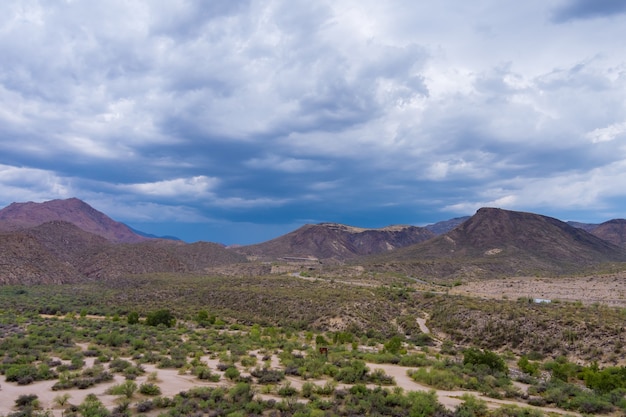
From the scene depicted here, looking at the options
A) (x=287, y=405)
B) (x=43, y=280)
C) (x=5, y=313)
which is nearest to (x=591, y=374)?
(x=287, y=405)

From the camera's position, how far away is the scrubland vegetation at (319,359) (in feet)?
51.8

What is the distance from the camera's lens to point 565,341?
32406mm

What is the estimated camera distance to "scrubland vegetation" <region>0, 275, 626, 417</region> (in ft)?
51.8

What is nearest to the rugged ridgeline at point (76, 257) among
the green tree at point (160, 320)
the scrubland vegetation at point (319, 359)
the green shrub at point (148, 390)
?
the scrubland vegetation at point (319, 359)

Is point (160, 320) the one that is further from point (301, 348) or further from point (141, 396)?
point (141, 396)

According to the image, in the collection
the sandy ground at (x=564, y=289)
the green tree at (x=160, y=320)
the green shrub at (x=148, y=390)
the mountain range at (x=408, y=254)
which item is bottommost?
the green tree at (x=160, y=320)

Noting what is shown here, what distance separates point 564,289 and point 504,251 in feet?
219

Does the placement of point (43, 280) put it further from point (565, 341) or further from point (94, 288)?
point (565, 341)

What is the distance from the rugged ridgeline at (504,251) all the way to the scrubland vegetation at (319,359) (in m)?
52.4

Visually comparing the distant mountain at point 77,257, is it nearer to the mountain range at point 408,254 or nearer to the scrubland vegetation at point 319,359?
the mountain range at point 408,254

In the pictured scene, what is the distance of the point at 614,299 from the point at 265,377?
49047 mm

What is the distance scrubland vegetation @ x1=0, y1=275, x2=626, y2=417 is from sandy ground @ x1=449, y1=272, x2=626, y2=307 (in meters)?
9.41

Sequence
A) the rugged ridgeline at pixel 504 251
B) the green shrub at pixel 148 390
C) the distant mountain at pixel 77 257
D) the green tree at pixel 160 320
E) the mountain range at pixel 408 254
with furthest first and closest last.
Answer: the rugged ridgeline at pixel 504 251, the mountain range at pixel 408 254, the distant mountain at pixel 77 257, the green tree at pixel 160 320, the green shrub at pixel 148 390

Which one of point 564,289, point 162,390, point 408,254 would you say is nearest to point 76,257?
point 408,254
